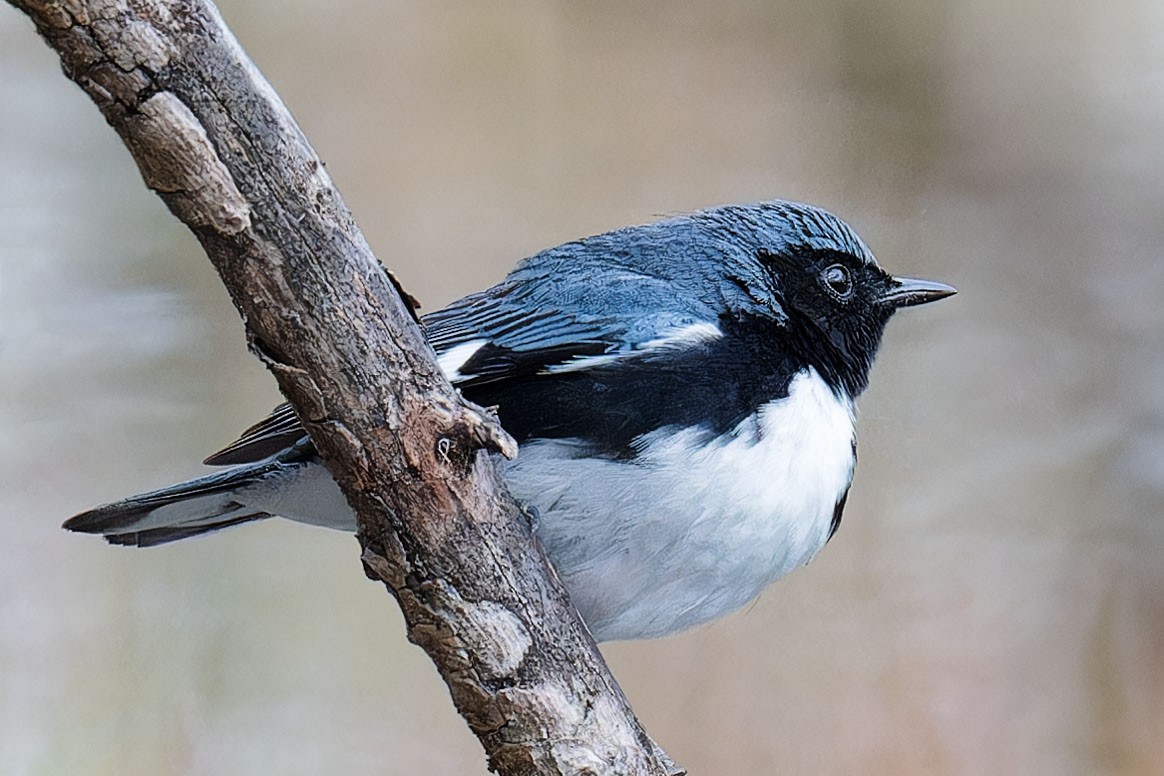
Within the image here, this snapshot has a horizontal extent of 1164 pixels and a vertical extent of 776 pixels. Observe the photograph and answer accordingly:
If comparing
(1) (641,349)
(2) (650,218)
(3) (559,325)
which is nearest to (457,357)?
(3) (559,325)

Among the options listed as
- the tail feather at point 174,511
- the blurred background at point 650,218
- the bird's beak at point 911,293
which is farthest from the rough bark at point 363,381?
the blurred background at point 650,218

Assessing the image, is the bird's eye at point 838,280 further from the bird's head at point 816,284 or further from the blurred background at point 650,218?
the blurred background at point 650,218

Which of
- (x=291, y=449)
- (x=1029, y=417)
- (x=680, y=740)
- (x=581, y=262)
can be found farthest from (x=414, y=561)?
(x=1029, y=417)

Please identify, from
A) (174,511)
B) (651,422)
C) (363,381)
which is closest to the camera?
(363,381)

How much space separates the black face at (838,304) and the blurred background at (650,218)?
1.07m

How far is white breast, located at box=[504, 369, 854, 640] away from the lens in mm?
1458

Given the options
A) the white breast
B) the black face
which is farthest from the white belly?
the black face

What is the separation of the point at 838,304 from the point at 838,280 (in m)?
0.04

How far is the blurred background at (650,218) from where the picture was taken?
283cm

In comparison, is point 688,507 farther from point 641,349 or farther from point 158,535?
point 158,535

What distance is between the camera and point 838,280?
180cm

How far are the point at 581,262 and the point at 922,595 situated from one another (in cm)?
166

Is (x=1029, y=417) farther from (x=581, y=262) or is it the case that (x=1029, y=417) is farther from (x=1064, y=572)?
(x=581, y=262)

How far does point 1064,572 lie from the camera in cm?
305
